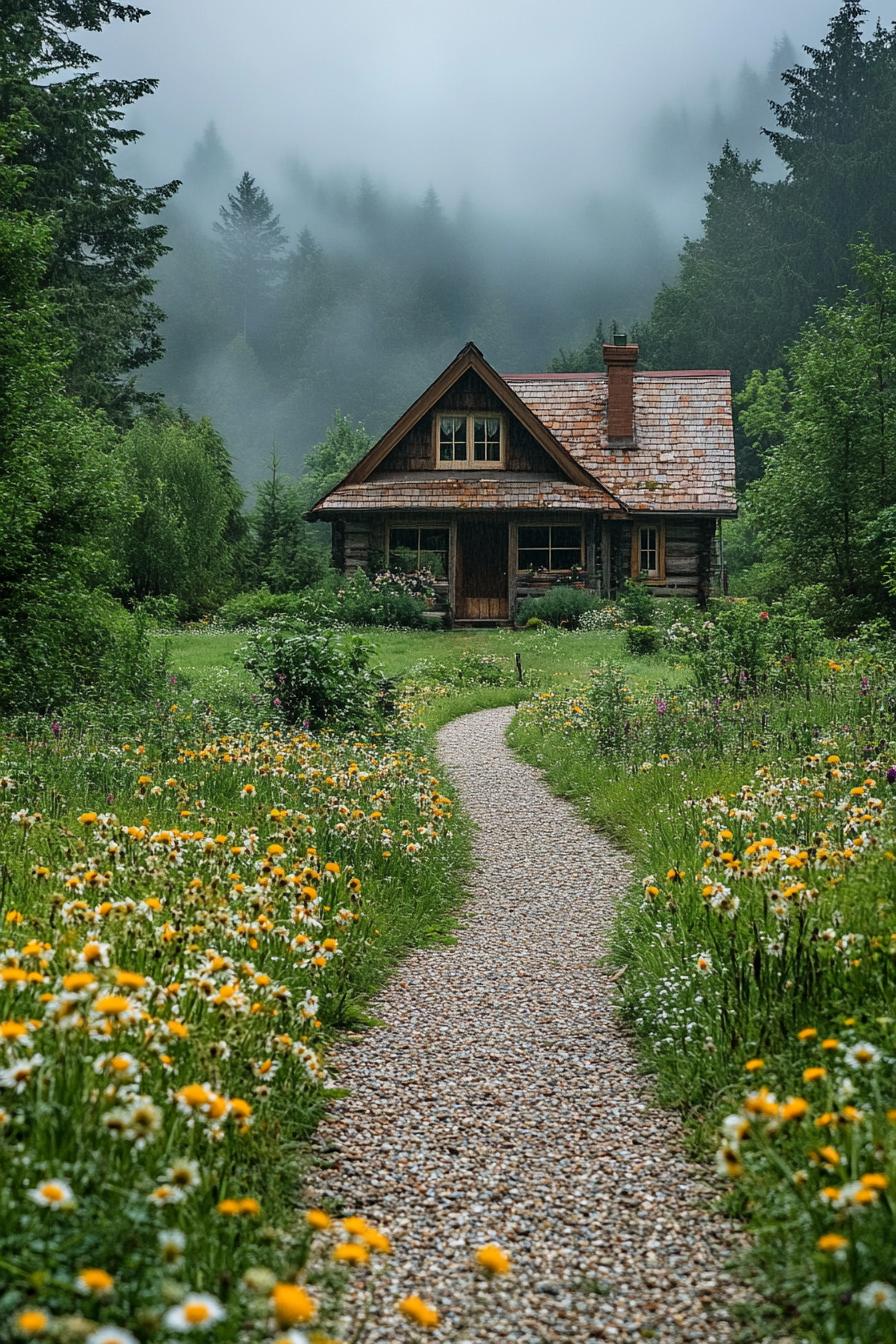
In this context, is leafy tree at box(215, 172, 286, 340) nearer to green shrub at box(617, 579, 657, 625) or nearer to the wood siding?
the wood siding

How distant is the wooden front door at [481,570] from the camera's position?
2772 cm

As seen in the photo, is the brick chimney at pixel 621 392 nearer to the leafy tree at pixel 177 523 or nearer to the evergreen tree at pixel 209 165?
the leafy tree at pixel 177 523

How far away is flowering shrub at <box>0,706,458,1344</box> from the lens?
84.1 inches

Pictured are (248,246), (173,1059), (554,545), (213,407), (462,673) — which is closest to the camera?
(173,1059)

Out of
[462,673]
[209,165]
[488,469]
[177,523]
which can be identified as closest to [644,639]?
[462,673]

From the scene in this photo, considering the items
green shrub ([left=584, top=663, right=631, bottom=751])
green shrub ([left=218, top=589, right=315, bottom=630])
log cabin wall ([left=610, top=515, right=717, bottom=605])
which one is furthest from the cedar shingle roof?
green shrub ([left=584, top=663, right=631, bottom=751])

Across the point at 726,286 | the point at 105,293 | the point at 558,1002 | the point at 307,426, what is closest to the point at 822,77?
the point at 726,286

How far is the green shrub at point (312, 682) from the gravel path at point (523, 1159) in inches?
211

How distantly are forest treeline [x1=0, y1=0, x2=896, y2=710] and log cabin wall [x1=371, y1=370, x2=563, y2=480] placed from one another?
4884 millimetres

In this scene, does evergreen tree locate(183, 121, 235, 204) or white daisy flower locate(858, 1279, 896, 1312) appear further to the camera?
evergreen tree locate(183, 121, 235, 204)

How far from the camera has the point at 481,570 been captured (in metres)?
28.0

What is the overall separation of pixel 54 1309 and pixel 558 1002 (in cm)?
317

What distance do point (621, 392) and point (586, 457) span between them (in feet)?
6.92

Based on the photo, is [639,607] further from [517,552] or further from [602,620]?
[517,552]
